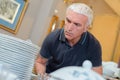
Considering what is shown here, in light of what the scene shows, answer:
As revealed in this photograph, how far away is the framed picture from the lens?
6.79 ft

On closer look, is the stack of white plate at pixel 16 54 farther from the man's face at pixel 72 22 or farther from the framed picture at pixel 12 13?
the framed picture at pixel 12 13

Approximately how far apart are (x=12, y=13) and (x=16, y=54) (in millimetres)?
1434

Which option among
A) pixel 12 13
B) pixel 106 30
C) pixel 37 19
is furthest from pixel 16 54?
pixel 106 30

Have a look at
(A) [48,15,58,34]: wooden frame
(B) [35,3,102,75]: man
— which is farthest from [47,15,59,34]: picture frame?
(B) [35,3,102,75]: man

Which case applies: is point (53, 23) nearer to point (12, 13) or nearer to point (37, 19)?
point (37, 19)

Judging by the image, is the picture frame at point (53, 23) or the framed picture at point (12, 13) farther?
the picture frame at point (53, 23)

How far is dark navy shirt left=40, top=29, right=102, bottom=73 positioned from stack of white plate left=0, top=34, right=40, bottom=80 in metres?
0.43

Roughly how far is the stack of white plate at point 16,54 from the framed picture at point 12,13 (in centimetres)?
131

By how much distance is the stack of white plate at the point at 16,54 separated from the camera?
76 centimetres

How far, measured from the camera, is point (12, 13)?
2158 millimetres

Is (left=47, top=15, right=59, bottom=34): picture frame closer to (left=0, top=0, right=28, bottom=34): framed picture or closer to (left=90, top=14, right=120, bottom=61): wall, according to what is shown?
(left=0, top=0, right=28, bottom=34): framed picture

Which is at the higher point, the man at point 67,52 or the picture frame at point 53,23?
the picture frame at point 53,23

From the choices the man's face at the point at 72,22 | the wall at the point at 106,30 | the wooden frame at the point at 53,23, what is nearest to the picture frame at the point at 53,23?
the wooden frame at the point at 53,23

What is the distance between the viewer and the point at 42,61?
50.4 inches
